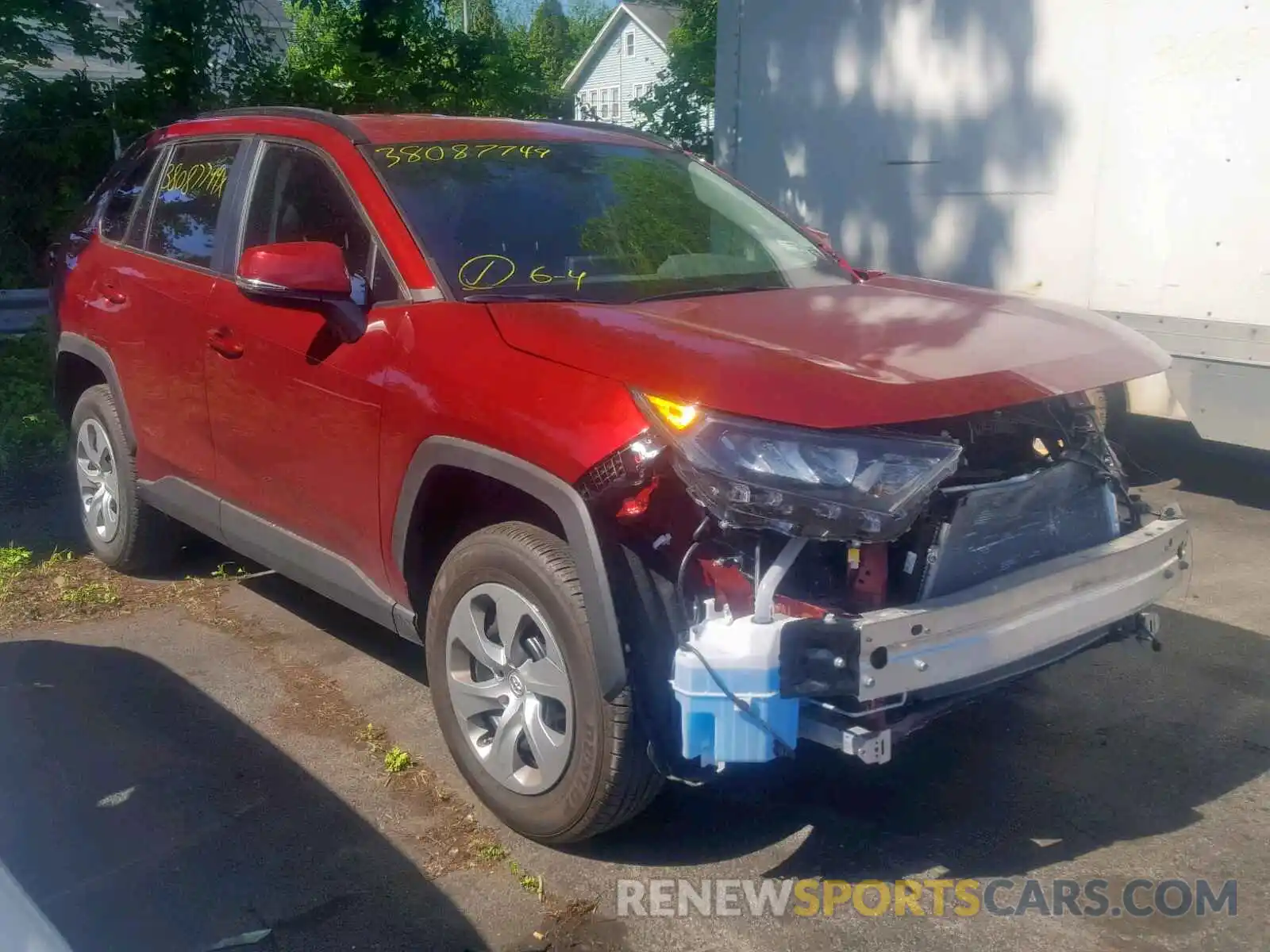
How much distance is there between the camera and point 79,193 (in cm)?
1120

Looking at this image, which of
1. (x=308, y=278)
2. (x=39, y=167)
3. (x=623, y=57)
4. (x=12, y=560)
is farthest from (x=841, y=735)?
(x=623, y=57)

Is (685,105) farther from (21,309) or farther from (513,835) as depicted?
(513,835)

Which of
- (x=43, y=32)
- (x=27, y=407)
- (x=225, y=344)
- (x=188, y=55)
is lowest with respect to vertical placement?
(x=27, y=407)

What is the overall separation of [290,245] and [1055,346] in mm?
2174

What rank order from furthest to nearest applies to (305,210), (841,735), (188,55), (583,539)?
1. (188,55)
2. (305,210)
3. (583,539)
4. (841,735)

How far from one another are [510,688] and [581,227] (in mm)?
1552

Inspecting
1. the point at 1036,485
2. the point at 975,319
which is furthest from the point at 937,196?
the point at 1036,485

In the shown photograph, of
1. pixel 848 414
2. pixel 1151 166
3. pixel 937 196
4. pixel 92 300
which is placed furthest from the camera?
pixel 937 196

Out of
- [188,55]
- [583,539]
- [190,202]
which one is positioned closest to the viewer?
[583,539]

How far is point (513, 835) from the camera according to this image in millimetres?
3477

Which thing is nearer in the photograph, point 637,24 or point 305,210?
point 305,210

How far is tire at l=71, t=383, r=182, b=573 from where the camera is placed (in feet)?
17.4

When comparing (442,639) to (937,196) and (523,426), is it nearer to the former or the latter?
(523,426)

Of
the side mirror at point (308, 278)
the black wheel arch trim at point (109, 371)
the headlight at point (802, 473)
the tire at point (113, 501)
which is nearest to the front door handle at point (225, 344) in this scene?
the side mirror at point (308, 278)
